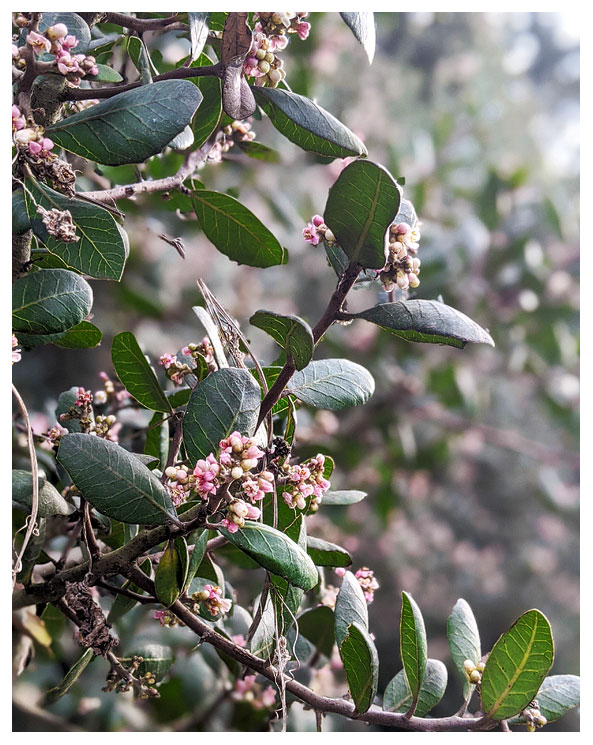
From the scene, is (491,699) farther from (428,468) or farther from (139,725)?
(428,468)

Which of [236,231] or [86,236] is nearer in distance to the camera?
[86,236]

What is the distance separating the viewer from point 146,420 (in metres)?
0.79

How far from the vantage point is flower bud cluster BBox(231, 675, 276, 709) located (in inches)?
31.5

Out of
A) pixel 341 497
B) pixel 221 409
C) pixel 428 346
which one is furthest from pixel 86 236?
pixel 428 346

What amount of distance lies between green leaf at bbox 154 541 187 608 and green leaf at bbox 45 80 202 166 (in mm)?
255

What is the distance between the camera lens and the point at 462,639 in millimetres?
572

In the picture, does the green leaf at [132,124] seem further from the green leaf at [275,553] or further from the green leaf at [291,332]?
the green leaf at [275,553]

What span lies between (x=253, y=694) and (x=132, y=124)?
26.7 inches

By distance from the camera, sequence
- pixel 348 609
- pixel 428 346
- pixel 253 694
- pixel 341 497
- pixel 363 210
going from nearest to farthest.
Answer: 1. pixel 363 210
2. pixel 348 609
3. pixel 341 497
4. pixel 253 694
5. pixel 428 346

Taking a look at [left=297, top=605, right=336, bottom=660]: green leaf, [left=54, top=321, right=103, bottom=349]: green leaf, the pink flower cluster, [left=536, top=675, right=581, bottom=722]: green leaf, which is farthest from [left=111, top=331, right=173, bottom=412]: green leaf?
[left=536, top=675, right=581, bottom=722]: green leaf

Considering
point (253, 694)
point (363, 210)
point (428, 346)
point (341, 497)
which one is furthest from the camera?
point (428, 346)

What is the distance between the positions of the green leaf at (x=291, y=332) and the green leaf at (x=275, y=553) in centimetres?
10

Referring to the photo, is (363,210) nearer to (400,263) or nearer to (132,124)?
(400,263)

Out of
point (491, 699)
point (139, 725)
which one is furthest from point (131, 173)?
point (139, 725)
